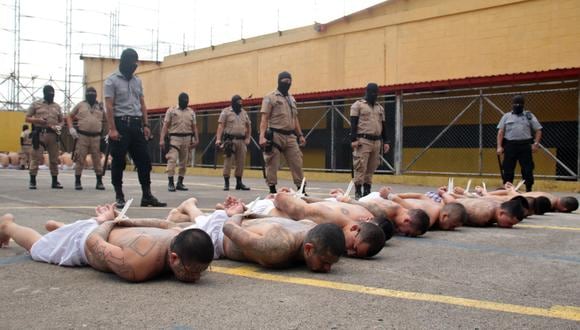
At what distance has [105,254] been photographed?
3.21 m

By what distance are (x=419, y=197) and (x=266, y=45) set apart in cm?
1838

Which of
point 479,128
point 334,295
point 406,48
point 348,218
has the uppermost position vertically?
point 406,48

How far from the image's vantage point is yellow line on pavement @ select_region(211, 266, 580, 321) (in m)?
2.62

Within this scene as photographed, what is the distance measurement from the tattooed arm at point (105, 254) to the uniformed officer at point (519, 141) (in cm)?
715

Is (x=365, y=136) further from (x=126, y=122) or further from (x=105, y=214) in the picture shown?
(x=105, y=214)

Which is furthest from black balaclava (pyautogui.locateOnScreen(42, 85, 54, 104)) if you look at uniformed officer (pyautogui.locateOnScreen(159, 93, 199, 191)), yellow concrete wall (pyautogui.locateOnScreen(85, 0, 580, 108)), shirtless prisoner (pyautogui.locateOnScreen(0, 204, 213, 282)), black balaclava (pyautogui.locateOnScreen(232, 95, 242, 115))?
yellow concrete wall (pyautogui.locateOnScreen(85, 0, 580, 108))

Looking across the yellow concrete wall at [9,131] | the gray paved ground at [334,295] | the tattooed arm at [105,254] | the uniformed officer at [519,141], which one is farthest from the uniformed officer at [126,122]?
the yellow concrete wall at [9,131]

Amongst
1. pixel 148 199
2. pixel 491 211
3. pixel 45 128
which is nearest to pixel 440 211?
pixel 491 211

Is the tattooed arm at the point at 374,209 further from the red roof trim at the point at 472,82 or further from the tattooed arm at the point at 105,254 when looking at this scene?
the red roof trim at the point at 472,82

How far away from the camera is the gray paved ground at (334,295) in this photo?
2.46 metres

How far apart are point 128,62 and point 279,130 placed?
2379mm

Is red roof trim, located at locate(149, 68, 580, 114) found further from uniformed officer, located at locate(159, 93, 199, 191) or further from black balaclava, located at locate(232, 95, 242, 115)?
uniformed officer, located at locate(159, 93, 199, 191)

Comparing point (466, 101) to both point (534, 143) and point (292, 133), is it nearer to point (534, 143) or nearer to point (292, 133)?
point (534, 143)

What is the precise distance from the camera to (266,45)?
23266 mm
